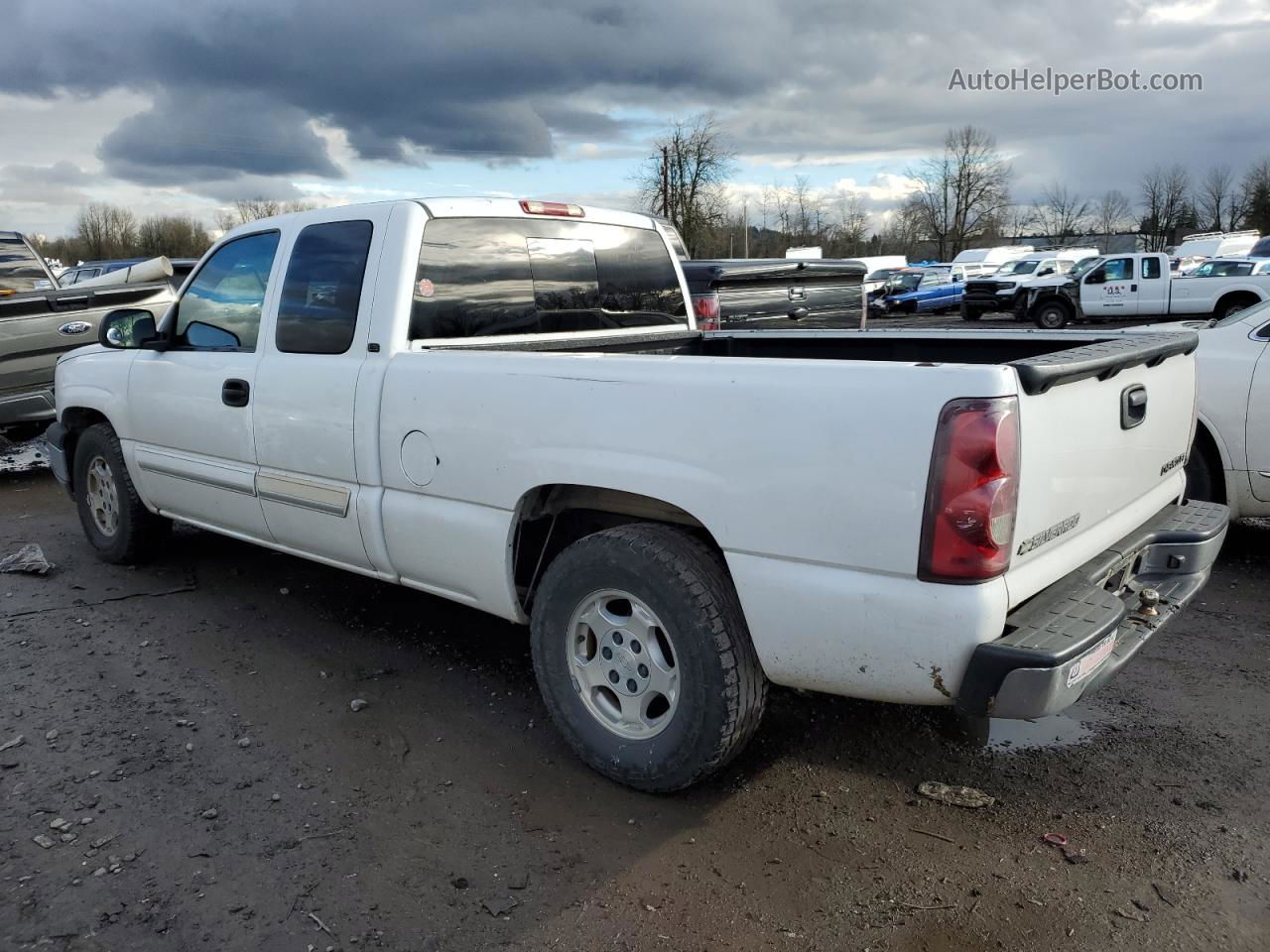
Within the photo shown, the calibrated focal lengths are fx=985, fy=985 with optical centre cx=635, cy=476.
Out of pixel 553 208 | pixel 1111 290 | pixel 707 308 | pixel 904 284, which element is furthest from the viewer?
pixel 904 284

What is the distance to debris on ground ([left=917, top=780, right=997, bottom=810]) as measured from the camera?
315 cm

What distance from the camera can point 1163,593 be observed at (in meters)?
3.30

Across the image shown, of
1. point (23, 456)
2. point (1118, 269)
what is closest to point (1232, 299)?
point (1118, 269)

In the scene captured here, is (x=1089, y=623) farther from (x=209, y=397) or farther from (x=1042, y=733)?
(x=209, y=397)

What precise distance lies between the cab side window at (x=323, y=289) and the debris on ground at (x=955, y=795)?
2.69 meters

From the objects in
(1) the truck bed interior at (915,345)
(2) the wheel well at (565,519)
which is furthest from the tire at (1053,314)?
(2) the wheel well at (565,519)

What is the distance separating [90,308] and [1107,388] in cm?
868

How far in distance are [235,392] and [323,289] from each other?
72 centimetres

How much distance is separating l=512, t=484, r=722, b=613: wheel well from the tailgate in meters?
0.95

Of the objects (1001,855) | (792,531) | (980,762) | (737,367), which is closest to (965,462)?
(792,531)

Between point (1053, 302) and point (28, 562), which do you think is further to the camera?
point (1053, 302)

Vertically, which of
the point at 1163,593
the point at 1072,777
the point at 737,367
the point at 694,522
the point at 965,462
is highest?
the point at 737,367

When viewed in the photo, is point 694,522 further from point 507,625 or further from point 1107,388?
point 507,625

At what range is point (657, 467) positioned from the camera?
2939 mm
